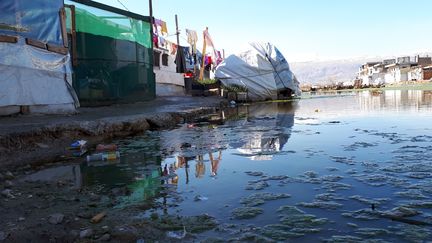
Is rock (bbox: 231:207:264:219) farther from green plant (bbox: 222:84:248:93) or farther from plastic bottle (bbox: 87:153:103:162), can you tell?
green plant (bbox: 222:84:248:93)

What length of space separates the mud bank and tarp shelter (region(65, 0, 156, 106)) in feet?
10.7

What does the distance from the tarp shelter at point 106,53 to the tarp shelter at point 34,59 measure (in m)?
1.75

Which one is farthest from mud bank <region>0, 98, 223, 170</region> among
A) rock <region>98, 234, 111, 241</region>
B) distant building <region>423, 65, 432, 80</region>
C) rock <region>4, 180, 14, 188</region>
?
distant building <region>423, 65, 432, 80</region>

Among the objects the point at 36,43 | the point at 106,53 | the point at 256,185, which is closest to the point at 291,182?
the point at 256,185

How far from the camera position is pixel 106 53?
1146 centimetres

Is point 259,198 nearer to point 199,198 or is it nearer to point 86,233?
point 199,198

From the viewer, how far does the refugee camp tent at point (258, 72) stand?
73.3ft

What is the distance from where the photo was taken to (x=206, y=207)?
287 centimetres

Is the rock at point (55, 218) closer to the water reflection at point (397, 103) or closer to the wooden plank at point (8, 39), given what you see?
the wooden plank at point (8, 39)

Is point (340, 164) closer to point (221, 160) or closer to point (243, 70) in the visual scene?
point (221, 160)

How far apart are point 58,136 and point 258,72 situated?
17299 mm

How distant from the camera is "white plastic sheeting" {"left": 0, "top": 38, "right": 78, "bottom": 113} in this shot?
7355 millimetres

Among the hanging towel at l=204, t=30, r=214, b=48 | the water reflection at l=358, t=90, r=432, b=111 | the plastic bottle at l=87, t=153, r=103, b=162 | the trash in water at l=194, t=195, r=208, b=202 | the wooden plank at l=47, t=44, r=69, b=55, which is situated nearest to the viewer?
the trash in water at l=194, t=195, r=208, b=202

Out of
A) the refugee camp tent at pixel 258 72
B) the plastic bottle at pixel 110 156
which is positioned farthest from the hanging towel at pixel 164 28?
the plastic bottle at pixel 110 156
